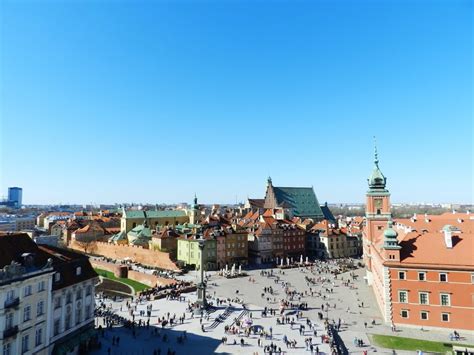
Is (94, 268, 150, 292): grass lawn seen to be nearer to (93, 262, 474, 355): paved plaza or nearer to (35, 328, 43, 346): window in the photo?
(93, 262, 474, 355): paved plaza

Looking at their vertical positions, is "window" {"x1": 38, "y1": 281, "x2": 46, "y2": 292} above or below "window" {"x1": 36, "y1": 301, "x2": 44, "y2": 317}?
above

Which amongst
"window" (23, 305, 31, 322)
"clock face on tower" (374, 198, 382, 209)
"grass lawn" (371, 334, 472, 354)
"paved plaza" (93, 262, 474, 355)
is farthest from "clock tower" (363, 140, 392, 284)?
"window" (23, 305, 31, 322)

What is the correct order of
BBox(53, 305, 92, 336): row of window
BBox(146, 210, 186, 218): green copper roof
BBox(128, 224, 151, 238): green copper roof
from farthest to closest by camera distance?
1. BBox(146, 210, 186, 218): green copper roof
2. BBox(128, 224, 151, 238): green copper roof
3. BBox(53, 305, 92, 336): row of window

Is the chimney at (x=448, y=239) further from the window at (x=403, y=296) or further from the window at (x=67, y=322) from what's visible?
the window at (x=67, y=322)

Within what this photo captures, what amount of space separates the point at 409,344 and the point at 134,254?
65001mm

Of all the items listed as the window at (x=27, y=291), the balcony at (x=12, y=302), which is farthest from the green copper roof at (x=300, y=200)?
the balcony at (x=12, y=302)

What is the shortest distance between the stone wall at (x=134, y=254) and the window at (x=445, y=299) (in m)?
49.1

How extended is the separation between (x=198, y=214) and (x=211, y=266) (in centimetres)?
4141

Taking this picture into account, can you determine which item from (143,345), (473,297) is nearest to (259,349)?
(143,345)

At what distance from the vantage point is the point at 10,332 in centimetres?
2698

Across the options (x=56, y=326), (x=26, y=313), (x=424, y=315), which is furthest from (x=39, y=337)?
(x=424, y=315)

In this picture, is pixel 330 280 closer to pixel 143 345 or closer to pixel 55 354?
pixel 143 345

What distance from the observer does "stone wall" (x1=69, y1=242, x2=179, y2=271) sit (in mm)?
80312

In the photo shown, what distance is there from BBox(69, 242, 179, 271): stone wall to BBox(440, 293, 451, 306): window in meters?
49.1
